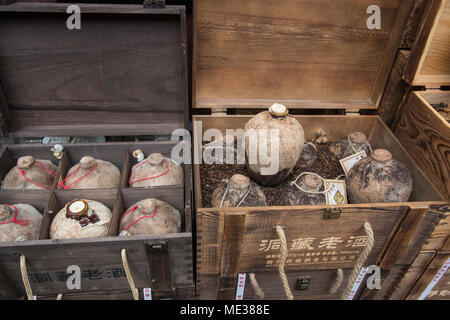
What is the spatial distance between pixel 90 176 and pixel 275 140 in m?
0.95

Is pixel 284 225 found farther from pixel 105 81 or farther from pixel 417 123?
pixel 105 81

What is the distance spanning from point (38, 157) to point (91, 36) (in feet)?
2.40

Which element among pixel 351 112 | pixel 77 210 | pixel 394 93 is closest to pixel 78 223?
pixel 77 210

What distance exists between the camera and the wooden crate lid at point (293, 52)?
5.30 ft

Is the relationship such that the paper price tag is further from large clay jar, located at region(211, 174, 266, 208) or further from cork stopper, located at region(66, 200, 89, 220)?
cork stopper, located at region(66, 200, 89, 220)

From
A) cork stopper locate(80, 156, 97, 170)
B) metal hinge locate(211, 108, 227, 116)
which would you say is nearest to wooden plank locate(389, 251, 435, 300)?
metal hinge locate(211, 108, 227, 116)

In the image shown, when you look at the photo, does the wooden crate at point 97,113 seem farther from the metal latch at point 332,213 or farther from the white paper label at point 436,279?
the white paper label at point 436,279

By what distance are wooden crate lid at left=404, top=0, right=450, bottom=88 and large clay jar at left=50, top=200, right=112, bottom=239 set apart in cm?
176

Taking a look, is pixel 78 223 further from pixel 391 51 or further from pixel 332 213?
pixel 391 51

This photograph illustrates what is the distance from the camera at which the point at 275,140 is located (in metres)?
1.41

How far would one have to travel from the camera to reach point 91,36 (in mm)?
1528

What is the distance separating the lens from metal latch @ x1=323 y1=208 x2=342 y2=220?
1272 mm

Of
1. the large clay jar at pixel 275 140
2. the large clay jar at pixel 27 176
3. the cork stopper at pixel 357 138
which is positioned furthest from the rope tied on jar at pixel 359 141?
the large clay jar at pixel 27 176

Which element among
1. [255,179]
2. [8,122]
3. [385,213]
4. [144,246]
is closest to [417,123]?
[385,213]
